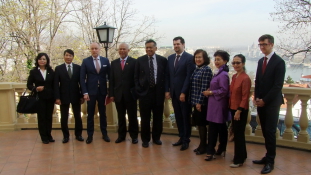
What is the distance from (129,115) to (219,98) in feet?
5.32

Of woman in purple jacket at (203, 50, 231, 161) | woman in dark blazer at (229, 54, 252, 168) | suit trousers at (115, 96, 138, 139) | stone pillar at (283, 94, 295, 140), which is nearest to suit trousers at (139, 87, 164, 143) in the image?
suit trousers at (115, 96, 138, 139)

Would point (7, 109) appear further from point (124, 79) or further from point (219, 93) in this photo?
point (219, 93)

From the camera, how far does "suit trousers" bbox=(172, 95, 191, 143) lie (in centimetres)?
406

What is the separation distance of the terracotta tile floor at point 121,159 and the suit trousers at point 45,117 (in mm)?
180

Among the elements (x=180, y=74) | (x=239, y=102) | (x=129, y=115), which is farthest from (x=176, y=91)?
(x=239, y=102)

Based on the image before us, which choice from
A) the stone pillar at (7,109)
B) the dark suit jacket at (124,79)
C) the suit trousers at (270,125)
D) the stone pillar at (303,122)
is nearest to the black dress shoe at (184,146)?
the dark suit jacket at (124,79)

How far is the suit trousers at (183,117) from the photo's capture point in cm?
406

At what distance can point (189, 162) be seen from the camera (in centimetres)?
355

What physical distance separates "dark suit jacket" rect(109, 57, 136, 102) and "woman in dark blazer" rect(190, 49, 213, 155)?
1.04 meters

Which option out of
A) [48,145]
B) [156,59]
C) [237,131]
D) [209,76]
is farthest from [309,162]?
Result: [48,145]

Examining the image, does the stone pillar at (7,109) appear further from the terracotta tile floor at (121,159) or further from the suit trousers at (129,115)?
the suit trousers at (129,115)

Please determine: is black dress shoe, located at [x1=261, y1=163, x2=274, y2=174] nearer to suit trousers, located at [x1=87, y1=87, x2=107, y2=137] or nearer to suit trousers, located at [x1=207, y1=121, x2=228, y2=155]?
suit trousers, located at [x1=207, y1=121, x2=228, y2=155]

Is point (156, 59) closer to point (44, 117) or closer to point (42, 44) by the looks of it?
point (44, 117)

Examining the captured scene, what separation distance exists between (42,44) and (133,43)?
6.76 m
